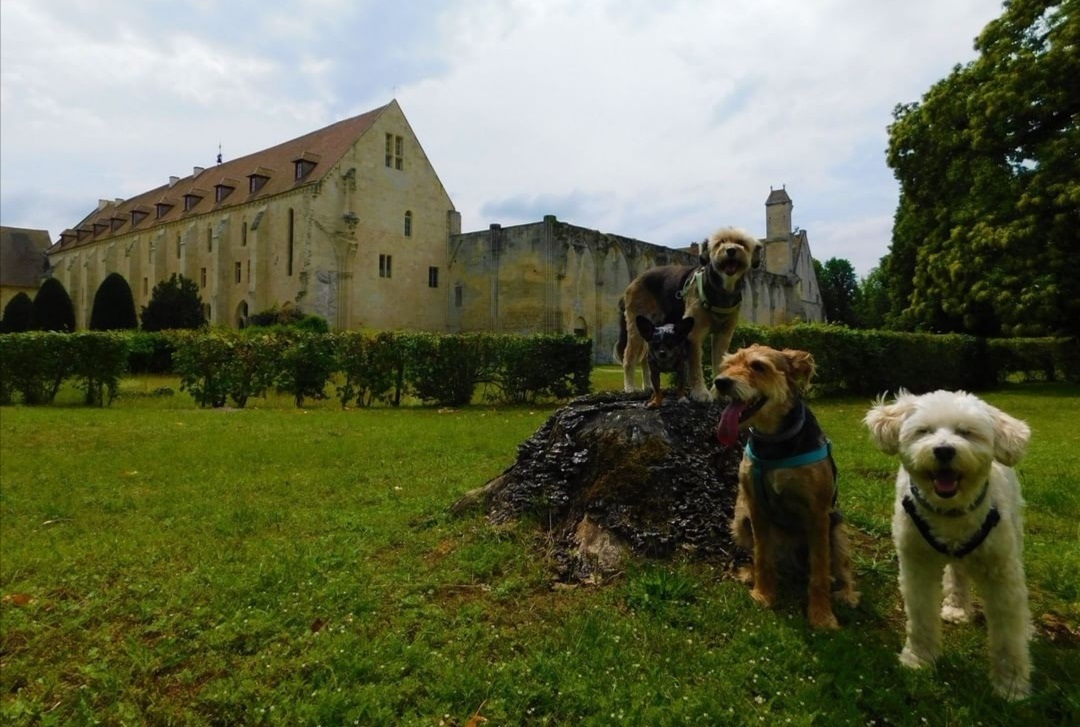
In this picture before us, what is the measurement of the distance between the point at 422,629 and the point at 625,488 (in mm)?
1664

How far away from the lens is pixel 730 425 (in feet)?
10.5

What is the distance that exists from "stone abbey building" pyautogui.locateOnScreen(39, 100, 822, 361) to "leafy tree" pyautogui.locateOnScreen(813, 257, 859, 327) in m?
38.0

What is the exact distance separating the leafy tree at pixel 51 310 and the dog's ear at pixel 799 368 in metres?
46.9

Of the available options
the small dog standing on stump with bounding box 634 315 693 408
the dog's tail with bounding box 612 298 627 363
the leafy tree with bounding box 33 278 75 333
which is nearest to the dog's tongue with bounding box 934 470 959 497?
the small dog standing on stump with bounding box 634 315 693 408

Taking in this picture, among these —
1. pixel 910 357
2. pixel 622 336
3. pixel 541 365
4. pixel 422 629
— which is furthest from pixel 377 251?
pixel 422 629

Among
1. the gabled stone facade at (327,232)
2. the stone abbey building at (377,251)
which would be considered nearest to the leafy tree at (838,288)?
the stone abbey building at (377,251)

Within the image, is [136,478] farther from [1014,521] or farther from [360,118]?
[360,118]

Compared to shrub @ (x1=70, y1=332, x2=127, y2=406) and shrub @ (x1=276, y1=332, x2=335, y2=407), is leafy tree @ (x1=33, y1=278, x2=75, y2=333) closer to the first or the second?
shrub @ (x1=70, y1=332, x2=127, y2=406)

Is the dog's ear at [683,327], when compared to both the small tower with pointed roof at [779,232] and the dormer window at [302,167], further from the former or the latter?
the small tower with pointed roof at [779,232]

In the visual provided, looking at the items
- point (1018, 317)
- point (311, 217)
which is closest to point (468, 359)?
point (1018, 317)

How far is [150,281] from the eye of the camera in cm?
4850

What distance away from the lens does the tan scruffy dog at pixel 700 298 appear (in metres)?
4.80

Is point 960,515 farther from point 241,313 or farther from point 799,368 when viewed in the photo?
point 241,313

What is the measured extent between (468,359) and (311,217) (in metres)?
26.6
